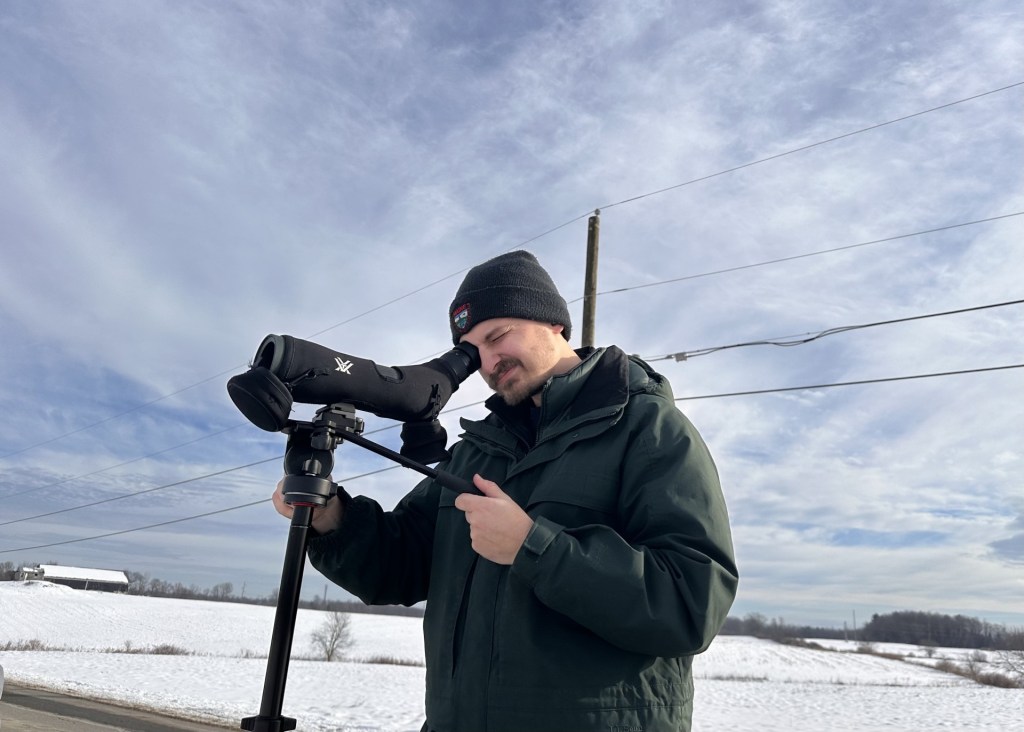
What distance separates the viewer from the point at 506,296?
6.01ft

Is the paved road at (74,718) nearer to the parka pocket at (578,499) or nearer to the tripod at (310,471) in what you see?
the tripod at (310,471)

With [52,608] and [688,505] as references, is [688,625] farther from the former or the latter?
[52,608]

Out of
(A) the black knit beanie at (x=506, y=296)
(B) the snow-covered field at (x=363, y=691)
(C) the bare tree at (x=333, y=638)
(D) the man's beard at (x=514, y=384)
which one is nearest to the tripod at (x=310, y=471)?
(D) the man's beard at (x=514, y=384)

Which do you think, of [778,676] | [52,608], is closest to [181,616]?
[52,608]

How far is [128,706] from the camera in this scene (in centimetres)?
1038

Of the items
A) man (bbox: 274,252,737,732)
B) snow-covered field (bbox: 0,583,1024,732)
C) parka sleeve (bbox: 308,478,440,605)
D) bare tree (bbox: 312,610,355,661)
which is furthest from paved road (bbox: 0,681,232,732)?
bare tree (bbox: 312,610,355,661)

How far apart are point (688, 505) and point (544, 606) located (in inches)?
13.2

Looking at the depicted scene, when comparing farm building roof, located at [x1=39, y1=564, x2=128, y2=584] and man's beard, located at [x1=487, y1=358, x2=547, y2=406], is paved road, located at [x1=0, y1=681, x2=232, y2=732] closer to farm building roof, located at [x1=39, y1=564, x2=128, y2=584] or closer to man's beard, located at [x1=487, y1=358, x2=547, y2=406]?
man's beard, located at [x1=487, y1=358, x2=547, y2=406]

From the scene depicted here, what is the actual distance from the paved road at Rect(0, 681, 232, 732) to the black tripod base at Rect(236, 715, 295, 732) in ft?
25.9

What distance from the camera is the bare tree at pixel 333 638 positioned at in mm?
30281

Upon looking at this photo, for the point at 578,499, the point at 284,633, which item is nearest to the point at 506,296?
the point at 578,499

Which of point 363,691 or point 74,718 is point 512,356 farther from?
point 363,691

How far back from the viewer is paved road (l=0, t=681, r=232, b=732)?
7.54 meters

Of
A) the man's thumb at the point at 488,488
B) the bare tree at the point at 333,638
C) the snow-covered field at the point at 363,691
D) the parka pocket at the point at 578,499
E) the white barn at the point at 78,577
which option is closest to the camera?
the man's thumb at the point at 488,488
